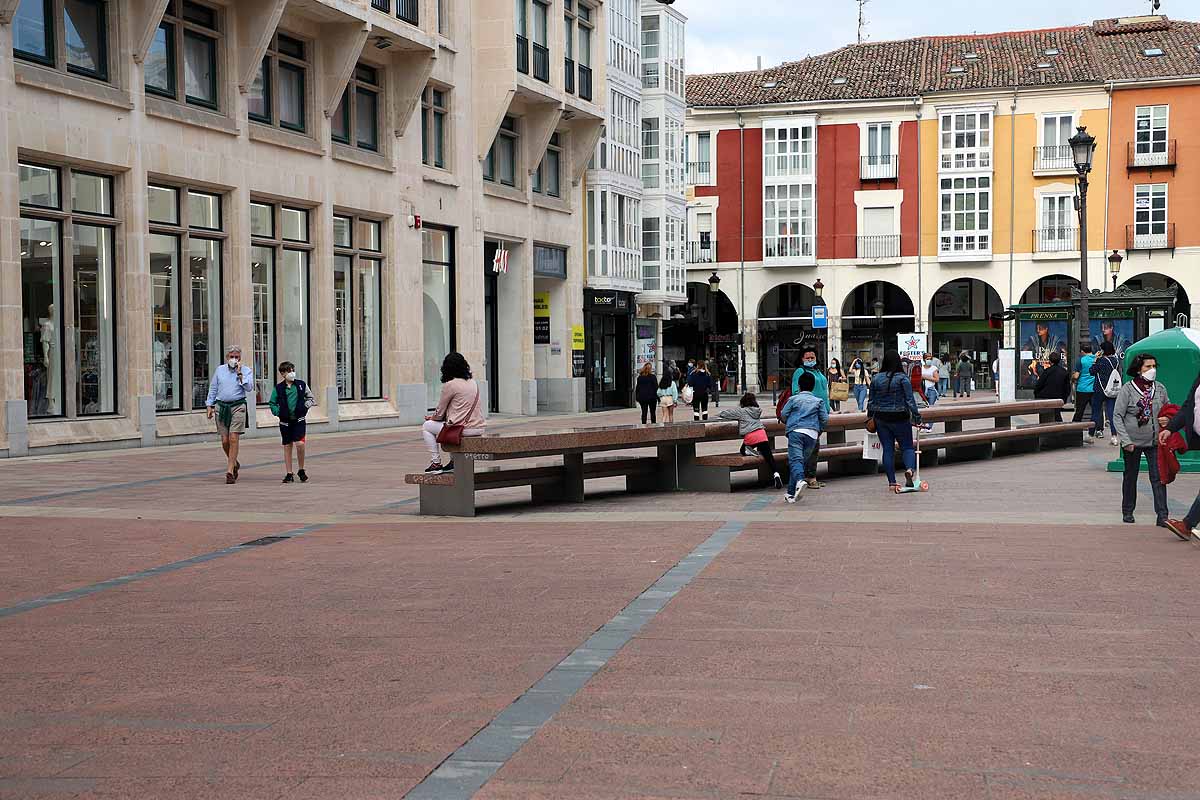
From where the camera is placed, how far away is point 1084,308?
28.9m

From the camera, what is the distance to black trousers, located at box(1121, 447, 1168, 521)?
1289 cm

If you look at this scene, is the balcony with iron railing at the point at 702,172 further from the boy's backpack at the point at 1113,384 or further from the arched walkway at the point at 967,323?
the boy's backpack at the point at 1113,384

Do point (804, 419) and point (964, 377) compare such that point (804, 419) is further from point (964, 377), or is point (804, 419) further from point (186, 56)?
point (964, 377)

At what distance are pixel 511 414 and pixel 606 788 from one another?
1468 inches

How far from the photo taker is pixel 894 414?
16844 mm

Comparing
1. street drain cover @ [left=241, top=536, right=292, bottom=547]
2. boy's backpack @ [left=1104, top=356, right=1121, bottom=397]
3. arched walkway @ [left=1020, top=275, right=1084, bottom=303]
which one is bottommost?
street drain cover @ [left=241, top=536, right=292, bottom=547]

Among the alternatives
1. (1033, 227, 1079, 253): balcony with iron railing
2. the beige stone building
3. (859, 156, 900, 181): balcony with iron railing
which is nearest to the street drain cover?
the beige stone building

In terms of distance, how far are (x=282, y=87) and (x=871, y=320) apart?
133ft

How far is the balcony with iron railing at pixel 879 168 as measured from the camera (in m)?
65.1

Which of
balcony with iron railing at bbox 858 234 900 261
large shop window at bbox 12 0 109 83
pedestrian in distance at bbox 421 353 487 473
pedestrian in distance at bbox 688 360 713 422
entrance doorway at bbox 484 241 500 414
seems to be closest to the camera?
pedestrian in distance at bbox 421 353 487 473

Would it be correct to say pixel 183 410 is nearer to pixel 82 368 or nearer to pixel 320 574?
pixel 82 368

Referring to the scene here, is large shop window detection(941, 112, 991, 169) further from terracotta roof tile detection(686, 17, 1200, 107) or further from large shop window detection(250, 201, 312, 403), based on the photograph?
large shop window detection(250, 201, 312, 403)

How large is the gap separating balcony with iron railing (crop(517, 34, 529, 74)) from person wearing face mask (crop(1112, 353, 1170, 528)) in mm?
28460

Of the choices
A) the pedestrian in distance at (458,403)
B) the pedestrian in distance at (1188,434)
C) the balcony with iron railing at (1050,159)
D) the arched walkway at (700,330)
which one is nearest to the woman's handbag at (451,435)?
the pedestrian in distance at (458,403)
